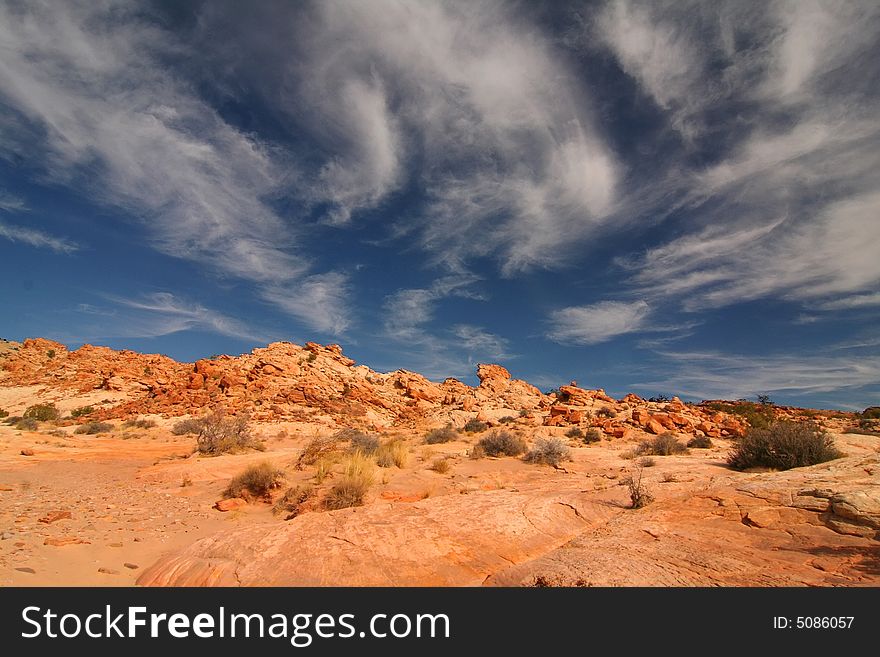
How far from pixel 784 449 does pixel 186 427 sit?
102ft

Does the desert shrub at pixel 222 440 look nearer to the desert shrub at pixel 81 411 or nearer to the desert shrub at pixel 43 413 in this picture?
the desert shrub at pixel 43 413

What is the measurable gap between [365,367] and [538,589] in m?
48.8

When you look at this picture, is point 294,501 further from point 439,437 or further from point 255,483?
point 439,437

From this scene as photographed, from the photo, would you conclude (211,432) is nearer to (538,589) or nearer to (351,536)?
(351,536)

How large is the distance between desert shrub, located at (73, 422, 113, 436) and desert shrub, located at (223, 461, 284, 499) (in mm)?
22154

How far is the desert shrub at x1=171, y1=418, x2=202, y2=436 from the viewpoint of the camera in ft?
90.2

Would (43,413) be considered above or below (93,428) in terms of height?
above

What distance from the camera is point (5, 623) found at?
14.6 ft

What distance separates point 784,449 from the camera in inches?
496

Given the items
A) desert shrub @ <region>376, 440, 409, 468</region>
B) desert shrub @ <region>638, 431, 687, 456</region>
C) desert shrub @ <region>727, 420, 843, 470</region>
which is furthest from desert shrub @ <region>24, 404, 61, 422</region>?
desert shrub @ <region>727, 420, 843, 470</region>

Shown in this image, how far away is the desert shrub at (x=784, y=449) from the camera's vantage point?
12.2m

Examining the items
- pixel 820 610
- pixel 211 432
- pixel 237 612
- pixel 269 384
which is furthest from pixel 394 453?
pixel 269 384

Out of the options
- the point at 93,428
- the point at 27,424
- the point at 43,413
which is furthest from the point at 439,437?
the point at 43,413

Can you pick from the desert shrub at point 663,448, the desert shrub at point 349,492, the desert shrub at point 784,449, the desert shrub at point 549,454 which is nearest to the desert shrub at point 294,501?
the desert shrub at point 349,492
